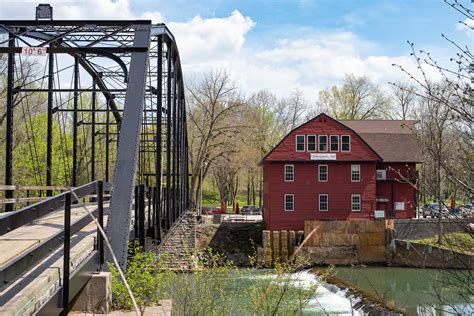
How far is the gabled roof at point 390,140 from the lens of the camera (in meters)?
43.1

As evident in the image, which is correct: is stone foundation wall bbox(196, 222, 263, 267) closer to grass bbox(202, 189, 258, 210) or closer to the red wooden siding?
the red wooden siding

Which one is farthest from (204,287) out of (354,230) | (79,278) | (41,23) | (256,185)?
(256,185)

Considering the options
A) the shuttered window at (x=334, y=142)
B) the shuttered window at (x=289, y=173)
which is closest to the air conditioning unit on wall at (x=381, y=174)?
the shuttered window at (x=334, y=142)

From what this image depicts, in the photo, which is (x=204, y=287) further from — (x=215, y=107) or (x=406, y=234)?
(x=215, y=107)

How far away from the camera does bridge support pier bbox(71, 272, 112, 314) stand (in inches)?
248

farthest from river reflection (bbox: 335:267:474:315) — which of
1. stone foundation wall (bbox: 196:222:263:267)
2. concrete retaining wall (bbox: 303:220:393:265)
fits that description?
stone foundation wall (bbox: 196:222:263:267)

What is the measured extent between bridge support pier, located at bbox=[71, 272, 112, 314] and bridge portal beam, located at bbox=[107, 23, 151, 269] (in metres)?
0.71

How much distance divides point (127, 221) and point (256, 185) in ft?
236

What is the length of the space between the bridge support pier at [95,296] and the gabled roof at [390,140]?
3805 centimetres

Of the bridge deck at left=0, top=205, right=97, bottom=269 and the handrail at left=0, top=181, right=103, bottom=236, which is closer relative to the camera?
the handrail at left=0, top=181, right=103, bottom=236

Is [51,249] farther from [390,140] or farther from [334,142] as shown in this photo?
[390,140]

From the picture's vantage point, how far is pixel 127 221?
7.68 m

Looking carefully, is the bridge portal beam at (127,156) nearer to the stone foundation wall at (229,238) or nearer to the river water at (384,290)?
the river water at (384,290)

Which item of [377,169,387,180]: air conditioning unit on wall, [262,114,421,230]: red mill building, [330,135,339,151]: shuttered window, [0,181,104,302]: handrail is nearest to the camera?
[0,181,104,302]: handrail
